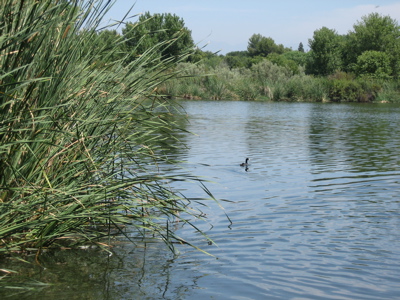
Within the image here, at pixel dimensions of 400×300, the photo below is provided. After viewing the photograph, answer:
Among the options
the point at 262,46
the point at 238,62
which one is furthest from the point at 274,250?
the point at 262,46

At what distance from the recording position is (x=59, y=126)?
4.71 metres

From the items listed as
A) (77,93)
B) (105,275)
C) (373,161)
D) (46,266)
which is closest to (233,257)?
(105,275)

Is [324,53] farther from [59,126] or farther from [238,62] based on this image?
[59,126]

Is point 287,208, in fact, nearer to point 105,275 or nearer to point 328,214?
point 328,214

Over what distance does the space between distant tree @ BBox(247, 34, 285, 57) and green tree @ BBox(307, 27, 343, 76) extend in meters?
49.8

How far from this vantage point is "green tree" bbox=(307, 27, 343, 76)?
66125 millimetres

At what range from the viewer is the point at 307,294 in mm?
4652

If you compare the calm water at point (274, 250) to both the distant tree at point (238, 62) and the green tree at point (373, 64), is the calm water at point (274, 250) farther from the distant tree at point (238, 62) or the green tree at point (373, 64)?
the distant tree at point (238, 62)

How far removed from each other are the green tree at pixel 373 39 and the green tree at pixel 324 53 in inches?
71.3

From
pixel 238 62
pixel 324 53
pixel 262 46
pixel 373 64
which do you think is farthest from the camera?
pixel 262 46

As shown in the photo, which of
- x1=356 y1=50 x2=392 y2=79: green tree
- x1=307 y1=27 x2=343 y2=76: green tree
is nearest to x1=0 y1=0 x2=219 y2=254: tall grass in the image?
x1=356 y1=50 x2=392 y2=79: green tree

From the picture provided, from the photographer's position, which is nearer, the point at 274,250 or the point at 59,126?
the point at 59,126

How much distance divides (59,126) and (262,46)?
11725 centimetres

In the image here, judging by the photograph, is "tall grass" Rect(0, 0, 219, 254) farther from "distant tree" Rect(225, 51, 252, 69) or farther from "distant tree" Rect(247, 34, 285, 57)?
"distant tree" Rect(247, 34, 285, 57)
